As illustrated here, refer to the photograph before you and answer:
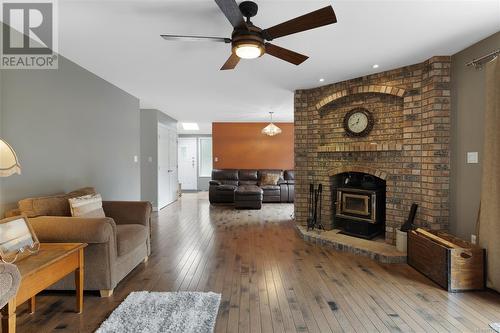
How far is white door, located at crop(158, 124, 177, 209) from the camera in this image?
6525mm

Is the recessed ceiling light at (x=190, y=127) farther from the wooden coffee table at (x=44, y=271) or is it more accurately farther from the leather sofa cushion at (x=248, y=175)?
the wooden coffee table at (x=44, y=271)

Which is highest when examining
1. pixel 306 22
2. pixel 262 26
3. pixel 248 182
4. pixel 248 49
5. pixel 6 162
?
pixel 262 26

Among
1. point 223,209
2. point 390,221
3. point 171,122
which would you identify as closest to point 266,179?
point 223,209

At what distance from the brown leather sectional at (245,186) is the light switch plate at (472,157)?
442 cm

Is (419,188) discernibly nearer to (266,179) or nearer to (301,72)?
(301,72)

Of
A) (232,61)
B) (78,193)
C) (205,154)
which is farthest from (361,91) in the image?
(205,154)

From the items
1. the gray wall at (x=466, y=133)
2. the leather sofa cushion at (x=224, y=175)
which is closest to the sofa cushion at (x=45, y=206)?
the gray wall at (x=466, y=133)

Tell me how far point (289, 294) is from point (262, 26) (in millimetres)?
2537

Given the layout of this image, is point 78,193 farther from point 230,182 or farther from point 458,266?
point 230,182

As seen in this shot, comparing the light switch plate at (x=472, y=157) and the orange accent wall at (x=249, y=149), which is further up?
the orange accent wall at (x=249, y=149)

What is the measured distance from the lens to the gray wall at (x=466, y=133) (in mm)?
2740

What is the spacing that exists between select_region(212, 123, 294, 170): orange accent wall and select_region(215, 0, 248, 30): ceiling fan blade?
20.6ft

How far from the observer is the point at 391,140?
3.67m

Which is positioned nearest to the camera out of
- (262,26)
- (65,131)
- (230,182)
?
(262,26)
